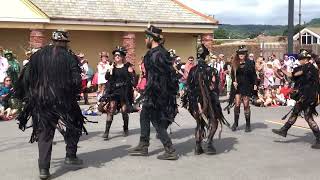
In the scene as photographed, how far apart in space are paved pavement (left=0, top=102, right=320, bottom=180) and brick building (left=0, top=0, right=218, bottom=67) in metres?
10.8

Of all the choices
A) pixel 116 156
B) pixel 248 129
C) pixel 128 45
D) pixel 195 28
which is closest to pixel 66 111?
pixel 116 156

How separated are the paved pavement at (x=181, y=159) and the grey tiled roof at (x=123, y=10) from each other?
11950 mm

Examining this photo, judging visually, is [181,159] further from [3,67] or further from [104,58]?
[3,67]

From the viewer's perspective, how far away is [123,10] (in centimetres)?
2483

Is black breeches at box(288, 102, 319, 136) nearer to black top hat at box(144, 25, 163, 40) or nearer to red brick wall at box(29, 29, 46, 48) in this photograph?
black top hat at box(144, 25, 163, 40)

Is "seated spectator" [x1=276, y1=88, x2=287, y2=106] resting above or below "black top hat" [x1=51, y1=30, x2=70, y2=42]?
below

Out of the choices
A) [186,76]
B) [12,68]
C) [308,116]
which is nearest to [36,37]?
[12,68]

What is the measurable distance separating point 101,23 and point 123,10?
1929 millimetres

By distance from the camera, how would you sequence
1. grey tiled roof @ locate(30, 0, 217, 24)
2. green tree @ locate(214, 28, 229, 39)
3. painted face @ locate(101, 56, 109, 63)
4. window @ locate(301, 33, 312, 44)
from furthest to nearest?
green tree @ locate(214, 28, 229, 39), window @ locate(301, 33, 312, 44), grey tiled roof @ locate(30, 0, 217, 24), painted face @ locate(101, 56, 109, 63)

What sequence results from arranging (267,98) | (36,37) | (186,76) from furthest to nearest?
(36,37) → (267,98) → (186,76)

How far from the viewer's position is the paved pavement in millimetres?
7629

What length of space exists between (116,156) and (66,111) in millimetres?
1606

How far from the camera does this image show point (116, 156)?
9.01 metres

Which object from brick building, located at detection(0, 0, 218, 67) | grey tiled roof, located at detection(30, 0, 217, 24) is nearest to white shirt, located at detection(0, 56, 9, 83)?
brick building, located at detection(0, 0, 218, 67)
